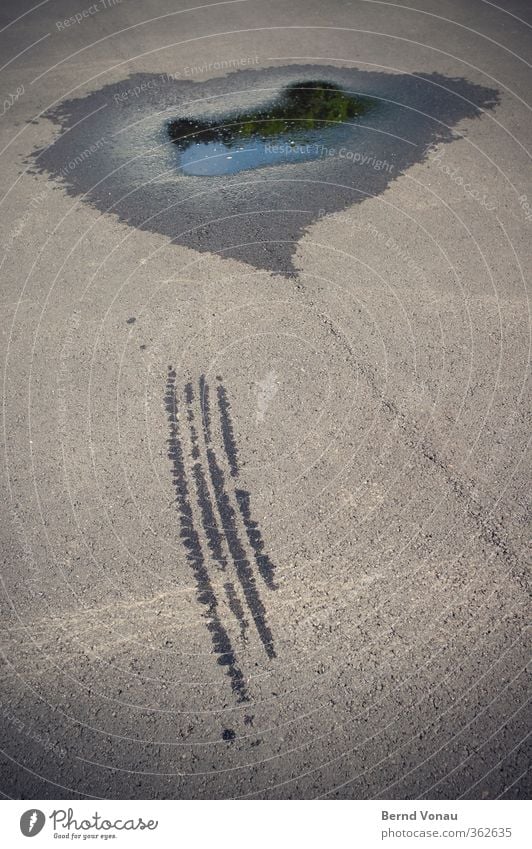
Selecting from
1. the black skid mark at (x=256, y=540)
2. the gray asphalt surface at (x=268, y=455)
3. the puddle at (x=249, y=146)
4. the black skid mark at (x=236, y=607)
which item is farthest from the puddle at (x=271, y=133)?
the black skid mark at (x=236, y=607)

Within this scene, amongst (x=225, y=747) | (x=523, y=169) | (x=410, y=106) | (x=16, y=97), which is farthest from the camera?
(x=16, y=97)

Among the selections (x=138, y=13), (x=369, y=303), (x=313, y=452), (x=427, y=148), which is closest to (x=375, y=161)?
(x=427, y=148)

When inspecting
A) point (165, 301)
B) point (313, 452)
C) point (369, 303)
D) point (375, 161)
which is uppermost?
point (375, 161)

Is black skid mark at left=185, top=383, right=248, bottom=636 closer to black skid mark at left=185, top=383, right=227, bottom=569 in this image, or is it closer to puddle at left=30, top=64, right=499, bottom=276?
black skid mark at left=185, top=383, right=227, bottom=569

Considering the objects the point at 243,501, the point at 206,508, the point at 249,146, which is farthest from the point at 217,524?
the point at 249,146

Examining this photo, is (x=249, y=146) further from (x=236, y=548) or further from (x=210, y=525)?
(x=236, y=548)

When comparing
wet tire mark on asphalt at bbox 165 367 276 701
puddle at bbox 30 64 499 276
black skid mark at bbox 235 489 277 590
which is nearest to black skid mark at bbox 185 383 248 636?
wet tire mark on asphalt at bbox 165 367 276 701

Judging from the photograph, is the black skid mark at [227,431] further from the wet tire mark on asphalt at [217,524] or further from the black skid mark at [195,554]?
the black skid mark at [195,554]

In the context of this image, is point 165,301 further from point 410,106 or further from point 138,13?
point 138,13
